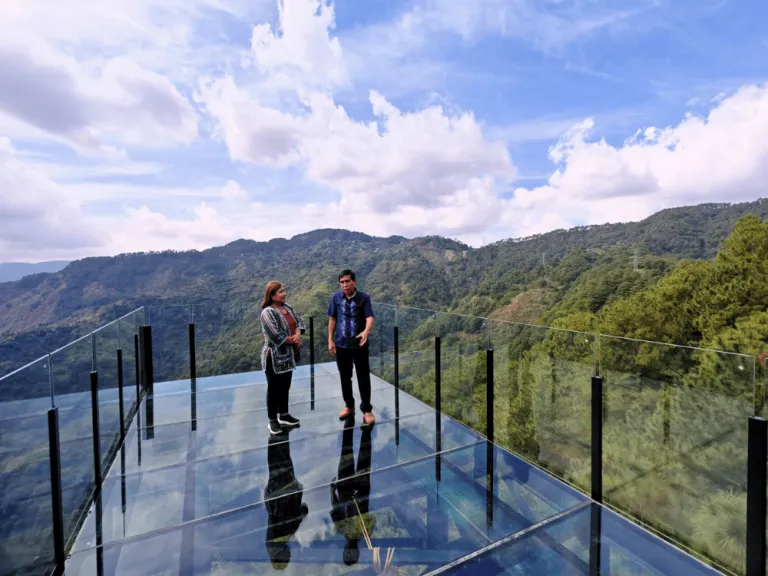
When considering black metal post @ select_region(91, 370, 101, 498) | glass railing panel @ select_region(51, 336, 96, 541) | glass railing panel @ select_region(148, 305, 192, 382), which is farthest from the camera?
glass railing panel @ select_region(148, 305, 192, 382)

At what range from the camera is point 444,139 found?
2000 cm

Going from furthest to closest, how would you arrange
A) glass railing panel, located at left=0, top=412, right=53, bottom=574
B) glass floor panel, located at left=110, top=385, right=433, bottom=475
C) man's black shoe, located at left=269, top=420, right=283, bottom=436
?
1. man's black shoe, located at left=269, top=420, right=283, bottom=436
2. glass floor panel, located at left=110, top=385, right=433, bottom=475
3. glass railing panel, located at left=0, top=412, right=53, bottom=574

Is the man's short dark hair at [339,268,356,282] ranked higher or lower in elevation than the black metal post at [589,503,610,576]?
higher

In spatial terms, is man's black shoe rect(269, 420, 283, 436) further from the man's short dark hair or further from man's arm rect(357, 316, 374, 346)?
the man's short dark hair

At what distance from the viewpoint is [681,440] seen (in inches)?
105

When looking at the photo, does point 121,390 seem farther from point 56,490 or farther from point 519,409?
point 519,409

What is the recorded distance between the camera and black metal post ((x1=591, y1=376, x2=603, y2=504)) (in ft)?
8.86

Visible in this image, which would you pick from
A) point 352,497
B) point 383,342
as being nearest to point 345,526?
point 352,497

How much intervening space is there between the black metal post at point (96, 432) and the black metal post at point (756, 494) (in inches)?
141

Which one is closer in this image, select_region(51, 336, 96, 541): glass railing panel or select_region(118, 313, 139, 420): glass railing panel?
select_region(51, 336, 96, 541): glass railing panel

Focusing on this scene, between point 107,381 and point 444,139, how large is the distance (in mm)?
19438

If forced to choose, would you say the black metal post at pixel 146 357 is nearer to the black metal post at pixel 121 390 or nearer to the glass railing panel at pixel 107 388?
the black metal post at pixel 121 390

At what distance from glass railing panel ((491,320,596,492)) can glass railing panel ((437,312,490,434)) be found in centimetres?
16

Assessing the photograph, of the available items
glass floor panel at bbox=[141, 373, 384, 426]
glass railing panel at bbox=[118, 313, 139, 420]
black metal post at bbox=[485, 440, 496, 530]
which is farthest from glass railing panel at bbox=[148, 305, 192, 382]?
black metal post at bbox=[485, 440, 496, 530]
